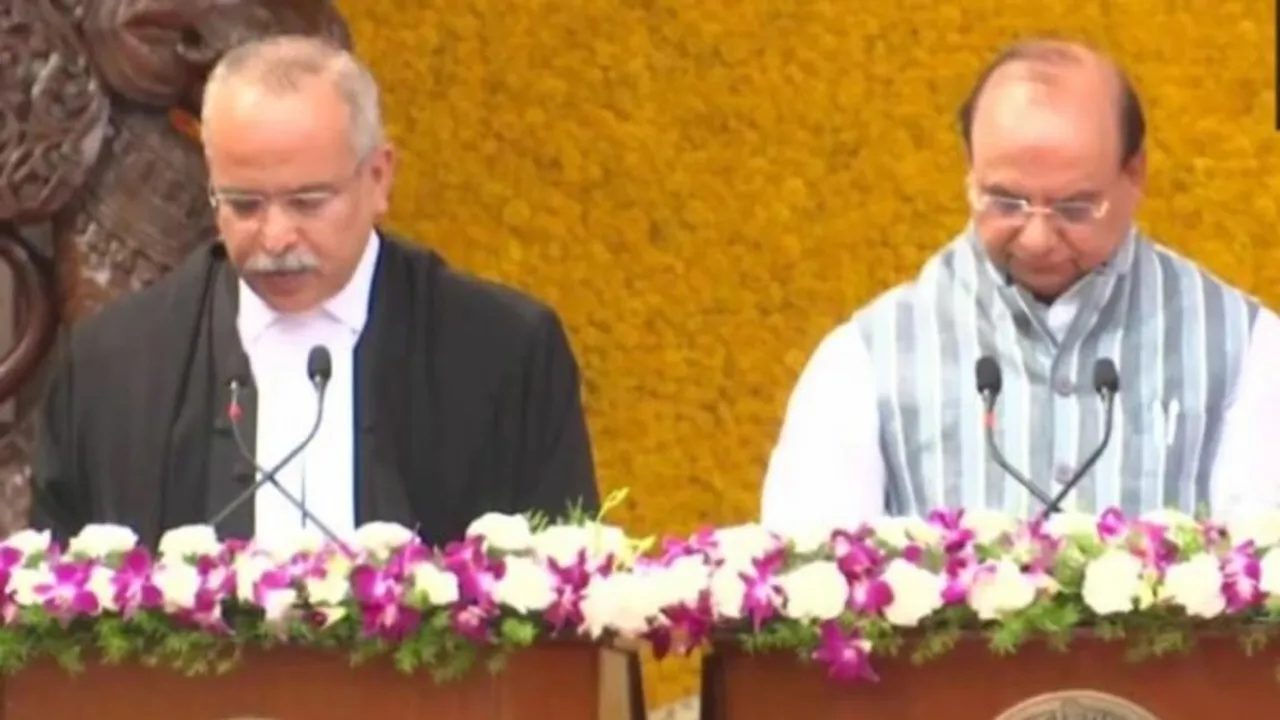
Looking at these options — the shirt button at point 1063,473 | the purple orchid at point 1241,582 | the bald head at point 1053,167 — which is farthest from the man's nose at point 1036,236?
the purple orchid at point 1241,582

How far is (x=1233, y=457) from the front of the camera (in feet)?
10.4

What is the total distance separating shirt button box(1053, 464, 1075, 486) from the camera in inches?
124

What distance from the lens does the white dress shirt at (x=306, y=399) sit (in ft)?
10.5

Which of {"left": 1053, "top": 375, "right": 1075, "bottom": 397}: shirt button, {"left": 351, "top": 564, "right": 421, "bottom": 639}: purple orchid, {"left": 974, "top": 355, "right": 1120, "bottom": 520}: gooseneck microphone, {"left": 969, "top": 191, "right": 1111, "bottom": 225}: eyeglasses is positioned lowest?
{"left": 351, "top": 564, "right": 421, "bottom": 639}: purple orchid

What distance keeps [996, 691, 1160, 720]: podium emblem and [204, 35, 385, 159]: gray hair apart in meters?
1.17

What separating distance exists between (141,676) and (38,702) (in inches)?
4.2

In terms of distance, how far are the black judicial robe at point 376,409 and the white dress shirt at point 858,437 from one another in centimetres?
26

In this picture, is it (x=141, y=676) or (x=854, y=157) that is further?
(x=854, y=157)

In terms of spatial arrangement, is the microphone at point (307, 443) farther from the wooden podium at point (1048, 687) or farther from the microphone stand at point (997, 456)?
the microphone stand at point (997, 456)

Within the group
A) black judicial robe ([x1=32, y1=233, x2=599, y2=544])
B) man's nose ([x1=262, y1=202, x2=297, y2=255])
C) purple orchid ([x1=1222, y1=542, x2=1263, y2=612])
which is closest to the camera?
purple orchid ([x1=1222, y1=542, x2=1263, y2=612])

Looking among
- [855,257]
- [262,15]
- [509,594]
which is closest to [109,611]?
[509,594]

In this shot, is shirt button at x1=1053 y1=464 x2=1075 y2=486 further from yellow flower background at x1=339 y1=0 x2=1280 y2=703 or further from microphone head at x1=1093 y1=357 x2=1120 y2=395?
yellow flower background at x1=339 y1=0 x2=1280 y2=703

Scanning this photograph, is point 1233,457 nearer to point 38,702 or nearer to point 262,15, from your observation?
point 38,702

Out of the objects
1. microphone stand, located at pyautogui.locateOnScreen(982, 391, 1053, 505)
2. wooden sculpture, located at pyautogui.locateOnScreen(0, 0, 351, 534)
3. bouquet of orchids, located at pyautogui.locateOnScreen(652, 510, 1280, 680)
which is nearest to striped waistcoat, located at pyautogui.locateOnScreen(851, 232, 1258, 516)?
microphone stand, located at pyautogui.locateOnScreen(982, 391, 1053, 505)
